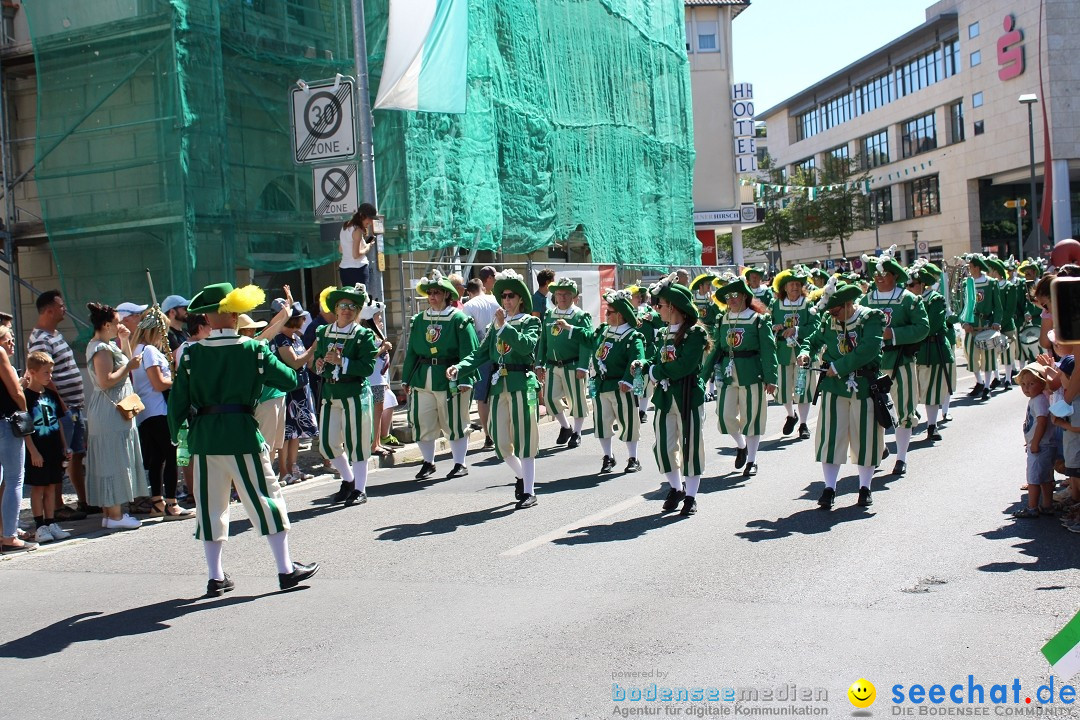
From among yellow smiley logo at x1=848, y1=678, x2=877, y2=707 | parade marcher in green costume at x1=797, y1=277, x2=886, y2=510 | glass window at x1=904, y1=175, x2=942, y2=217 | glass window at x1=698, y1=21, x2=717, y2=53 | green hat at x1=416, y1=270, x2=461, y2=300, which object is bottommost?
yellow smiley logo at x1=848, y1=678, x2=877, y2=707

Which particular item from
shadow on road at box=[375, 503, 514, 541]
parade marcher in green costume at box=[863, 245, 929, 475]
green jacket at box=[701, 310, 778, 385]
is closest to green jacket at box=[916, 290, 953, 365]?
parade marcher in green costume at box=[863, 245, 929, 475]

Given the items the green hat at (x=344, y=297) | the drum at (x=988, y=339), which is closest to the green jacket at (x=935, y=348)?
the drum at (x=988, y=339)

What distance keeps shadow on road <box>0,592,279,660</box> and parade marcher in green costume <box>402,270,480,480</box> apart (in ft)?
13.9

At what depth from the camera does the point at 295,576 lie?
7211 mm

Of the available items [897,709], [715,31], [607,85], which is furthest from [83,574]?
[715,31]

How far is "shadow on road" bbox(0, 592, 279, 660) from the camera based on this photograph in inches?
247

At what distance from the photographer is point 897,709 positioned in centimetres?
468

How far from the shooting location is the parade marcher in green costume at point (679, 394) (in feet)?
29.5

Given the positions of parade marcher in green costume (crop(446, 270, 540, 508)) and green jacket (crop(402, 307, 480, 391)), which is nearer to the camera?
parade marcher in green costume (crop(446, 270, 540, 508))

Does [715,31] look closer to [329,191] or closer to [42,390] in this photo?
[329,191]

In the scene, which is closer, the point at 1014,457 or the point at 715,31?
the point at 1014,457

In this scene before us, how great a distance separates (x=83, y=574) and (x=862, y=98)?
68369mm

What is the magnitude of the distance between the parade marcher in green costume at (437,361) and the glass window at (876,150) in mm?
60317

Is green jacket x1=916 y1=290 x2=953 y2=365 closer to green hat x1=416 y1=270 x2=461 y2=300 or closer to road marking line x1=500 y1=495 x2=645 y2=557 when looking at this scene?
road marking line x1=500 y1=495 x2=645 y2=557
